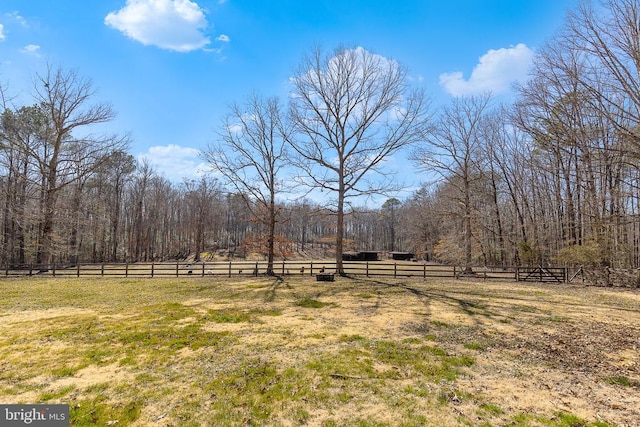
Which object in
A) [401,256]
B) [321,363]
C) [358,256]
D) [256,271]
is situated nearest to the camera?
[321,363]

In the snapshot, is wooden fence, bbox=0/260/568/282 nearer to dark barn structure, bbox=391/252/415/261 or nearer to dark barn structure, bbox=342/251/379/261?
dark barn structure, bbox=342/251/379/261

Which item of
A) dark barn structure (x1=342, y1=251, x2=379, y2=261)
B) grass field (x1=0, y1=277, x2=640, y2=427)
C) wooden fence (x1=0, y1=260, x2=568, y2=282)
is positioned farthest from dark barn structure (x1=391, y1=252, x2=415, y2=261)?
grass field (x1=0, y1=277, x2=640, y2=427)

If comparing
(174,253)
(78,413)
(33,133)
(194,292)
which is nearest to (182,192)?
(174,253)

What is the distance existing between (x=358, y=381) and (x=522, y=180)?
30066 mm

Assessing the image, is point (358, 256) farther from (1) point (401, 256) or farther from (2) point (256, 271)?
(2) point (256, 271)

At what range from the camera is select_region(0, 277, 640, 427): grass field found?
386cm

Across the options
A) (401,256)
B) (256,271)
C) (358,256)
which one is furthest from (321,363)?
(401,256)

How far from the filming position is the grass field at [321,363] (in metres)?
3.86

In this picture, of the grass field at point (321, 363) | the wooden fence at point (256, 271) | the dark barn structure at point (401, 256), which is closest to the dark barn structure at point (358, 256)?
the dark barn structure at point (401, 256)

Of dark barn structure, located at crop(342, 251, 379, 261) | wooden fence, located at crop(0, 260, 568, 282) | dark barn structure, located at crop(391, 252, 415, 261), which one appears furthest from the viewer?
dark barn structure, located at crop(391, 252, 415, 261)

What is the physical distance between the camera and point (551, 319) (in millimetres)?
8695

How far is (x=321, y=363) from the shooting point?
5.31m

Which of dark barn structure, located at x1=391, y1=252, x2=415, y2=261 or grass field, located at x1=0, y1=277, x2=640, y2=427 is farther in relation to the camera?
dark barn structure, located at x1=391, y1=252, x2=415, y2=261

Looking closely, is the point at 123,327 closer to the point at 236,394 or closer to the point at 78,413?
the point at 78,413
